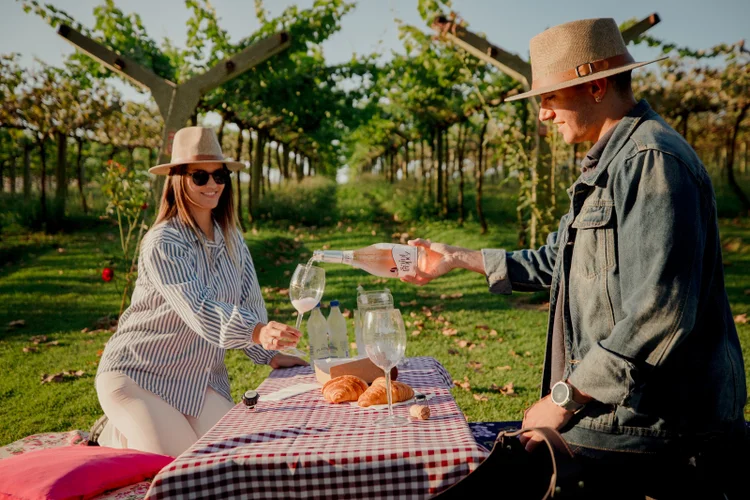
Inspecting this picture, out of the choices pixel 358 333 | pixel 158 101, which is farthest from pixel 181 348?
pixel 158 101

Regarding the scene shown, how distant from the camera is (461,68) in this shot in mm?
13609

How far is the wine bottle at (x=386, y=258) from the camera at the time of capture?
10.2 feet

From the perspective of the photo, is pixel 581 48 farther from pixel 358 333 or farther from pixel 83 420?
pixel 83 420

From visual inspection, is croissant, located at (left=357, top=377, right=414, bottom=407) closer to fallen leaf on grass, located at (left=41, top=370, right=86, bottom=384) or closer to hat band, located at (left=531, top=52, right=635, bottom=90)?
hat band, located at (left=531, top=52, right=635, bottom=90)

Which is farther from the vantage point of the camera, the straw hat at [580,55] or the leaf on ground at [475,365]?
the leaf on ground at [475,365]

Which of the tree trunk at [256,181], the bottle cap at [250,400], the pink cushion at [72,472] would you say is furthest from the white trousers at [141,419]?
the tree trunk at [256,181]

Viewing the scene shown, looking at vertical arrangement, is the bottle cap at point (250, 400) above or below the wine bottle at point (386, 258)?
below

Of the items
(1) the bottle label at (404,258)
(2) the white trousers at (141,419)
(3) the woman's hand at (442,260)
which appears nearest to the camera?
(3) the woman's hand at (442,260)

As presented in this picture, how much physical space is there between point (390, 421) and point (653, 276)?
116 cm

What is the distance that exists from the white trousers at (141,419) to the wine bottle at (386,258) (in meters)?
1.22

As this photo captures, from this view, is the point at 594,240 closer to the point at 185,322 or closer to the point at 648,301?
the point at 648,301

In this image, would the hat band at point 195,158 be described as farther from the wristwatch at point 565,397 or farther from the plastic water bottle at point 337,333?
the wristwatch at point 565,397

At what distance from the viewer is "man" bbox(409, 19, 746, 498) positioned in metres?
1.76

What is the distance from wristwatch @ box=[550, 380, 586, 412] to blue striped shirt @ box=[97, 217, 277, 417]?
1784mm
